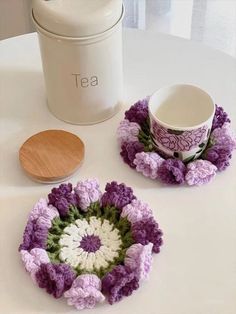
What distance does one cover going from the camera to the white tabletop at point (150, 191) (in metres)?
0.59

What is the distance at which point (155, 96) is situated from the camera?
2.39 ft

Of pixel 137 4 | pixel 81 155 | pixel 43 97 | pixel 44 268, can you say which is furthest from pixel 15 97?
pixel 137 4

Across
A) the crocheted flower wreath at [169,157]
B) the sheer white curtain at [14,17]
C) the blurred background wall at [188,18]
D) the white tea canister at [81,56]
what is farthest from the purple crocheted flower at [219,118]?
the sheer white curtain at [14,17]

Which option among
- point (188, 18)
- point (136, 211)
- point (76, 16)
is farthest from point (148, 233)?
point (188, 18)

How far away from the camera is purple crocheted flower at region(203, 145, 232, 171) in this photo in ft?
2.29

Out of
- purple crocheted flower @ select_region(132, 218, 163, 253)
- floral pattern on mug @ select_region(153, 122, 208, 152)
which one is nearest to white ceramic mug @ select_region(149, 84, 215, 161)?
floral pattern on mug @ select_region(153, 122, 208, 152)

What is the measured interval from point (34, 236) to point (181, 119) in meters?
0.25

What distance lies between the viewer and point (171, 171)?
682mm

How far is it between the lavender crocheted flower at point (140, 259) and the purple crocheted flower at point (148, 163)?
0.11 metres

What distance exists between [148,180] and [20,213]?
0.15 metres

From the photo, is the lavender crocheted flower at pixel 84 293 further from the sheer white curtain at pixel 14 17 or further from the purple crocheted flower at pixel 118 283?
the sheer white curtain at pixel 14 17

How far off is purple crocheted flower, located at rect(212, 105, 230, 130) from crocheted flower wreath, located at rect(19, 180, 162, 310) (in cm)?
15

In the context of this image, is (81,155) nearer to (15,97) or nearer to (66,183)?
(66,183)

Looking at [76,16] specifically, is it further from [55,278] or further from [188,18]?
[188,18]
